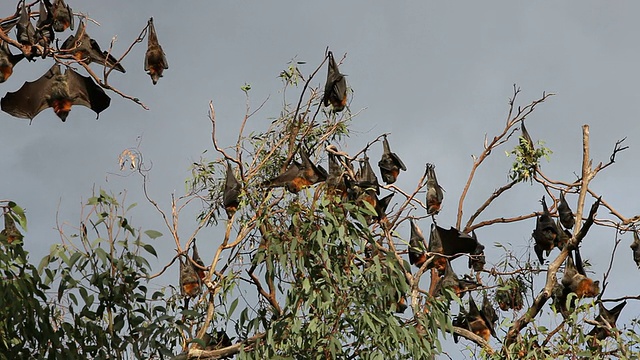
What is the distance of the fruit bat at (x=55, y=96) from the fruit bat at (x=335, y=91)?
82.4 inches

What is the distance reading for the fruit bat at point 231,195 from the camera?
342 inches

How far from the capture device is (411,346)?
5648 mm

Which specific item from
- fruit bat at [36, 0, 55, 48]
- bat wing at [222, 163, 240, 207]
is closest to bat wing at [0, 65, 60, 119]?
fruit bat at [36, 0, 55, 48]

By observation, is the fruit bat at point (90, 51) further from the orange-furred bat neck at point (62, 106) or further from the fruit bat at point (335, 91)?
the fruit bat at point (335, 91)

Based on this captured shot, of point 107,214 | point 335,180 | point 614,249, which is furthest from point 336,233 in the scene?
point 614,249

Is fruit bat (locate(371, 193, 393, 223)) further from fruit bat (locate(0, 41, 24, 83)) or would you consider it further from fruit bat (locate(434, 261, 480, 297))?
fruit bat (locate(0, 41, 24, 83))

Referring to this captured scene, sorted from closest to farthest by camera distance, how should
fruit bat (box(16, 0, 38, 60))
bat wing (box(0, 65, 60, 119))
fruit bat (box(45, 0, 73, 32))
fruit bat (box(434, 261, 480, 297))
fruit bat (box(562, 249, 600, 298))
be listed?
fruit bat (box(16, 0, 38, 60)) < fruit bat (box(45, 0, 73, 32)) < fruit bat (box(562, 249, 600, 298)) < bat wing (box(0, 65, 60, 119)) < fruit bat (box(434, 261, 480, 297))

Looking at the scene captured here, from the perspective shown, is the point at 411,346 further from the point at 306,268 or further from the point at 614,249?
the point at 614,249

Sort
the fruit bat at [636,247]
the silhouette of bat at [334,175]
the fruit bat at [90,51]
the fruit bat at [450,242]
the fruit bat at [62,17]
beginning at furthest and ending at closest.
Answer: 1. the fruit bat at [636,247]
2. the fruit bat at [450,242]
3. the fruit bat at [62,17]
4. the fruit bat at [90,51]
5. the silhouette of bat at [334,175]

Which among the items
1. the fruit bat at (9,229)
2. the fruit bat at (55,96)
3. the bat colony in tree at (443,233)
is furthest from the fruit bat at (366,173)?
the fruit bat at (9,229)

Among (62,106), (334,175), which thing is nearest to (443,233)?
(334,175)

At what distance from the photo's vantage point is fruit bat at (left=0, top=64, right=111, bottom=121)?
824 centimetres

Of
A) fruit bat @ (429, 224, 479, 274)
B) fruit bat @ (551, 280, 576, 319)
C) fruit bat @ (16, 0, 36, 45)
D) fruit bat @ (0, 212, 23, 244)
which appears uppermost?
fruit bat @ (429, 224, 479, 274)

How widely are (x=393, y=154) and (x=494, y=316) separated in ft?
6.74
